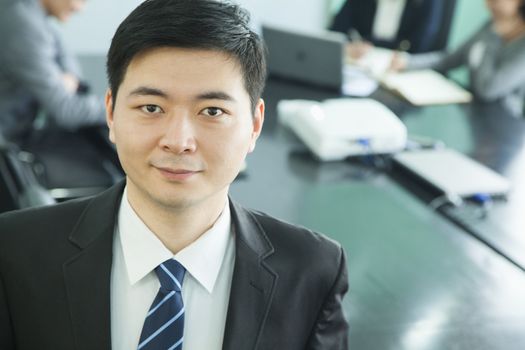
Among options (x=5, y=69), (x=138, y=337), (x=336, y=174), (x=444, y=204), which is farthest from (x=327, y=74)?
(x=138, y=337)

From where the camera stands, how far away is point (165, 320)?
105cm

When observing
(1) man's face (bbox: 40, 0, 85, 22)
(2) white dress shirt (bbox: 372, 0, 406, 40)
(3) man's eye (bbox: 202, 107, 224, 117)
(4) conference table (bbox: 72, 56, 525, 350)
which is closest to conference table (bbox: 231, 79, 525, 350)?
(4) conference table (bbox: 72, 56, 525, 350)

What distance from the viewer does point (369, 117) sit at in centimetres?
226

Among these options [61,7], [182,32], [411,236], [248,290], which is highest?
[182,32]

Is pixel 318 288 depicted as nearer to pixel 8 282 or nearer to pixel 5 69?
pixel 8 282

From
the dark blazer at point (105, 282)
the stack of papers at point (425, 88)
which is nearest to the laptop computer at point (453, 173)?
the stack of papers at point (425, 88)

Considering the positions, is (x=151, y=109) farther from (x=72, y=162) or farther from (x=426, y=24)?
(x=426, y=24)

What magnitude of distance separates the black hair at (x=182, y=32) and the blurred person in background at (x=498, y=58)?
7.02ft

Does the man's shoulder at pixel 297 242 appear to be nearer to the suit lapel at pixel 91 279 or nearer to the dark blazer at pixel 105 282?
the dark blazer at pixel 105 282

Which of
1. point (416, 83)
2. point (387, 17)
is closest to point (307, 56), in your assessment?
point (416, 83)

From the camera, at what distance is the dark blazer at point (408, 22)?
3951 mm

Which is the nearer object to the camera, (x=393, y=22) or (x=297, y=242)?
(x=297, y=242)

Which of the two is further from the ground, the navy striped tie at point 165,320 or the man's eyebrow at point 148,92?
the man's eyebrow at point 148,92

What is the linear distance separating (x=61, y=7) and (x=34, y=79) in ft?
1.19
